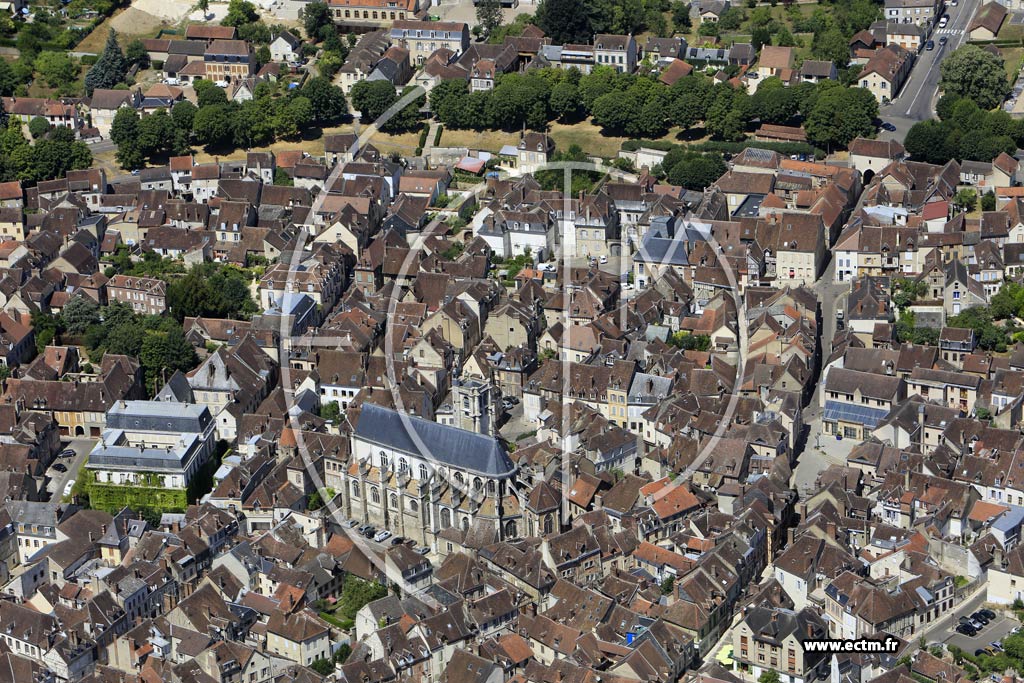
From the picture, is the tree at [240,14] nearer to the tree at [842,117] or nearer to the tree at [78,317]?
the tree at [78,317]

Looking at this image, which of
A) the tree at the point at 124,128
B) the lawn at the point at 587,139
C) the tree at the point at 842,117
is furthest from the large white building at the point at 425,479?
the tree at the point at 124,128

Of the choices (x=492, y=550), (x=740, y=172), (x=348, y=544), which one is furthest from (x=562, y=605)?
(x=740, y=172)

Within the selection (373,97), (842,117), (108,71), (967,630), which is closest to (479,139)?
(373,97)

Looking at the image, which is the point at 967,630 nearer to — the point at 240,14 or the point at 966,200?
the point at 966,200

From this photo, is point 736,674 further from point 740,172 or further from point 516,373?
point 740,172

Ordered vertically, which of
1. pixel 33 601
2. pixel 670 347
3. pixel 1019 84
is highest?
pixel 1019 84

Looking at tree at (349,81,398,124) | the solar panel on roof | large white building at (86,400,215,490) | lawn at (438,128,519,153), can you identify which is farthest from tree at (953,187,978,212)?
large white building at (86,400,215,490)
